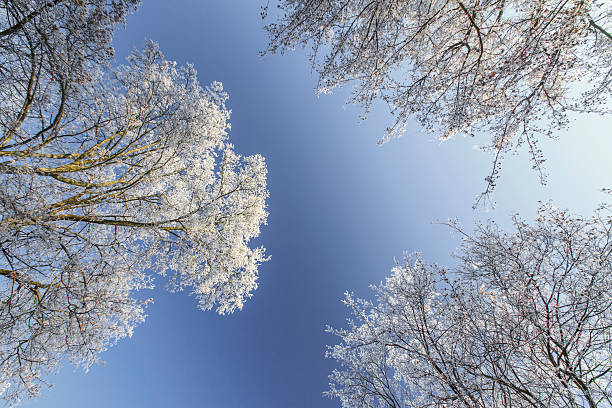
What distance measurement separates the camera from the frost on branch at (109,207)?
3.79 meters

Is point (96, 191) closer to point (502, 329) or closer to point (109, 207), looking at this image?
point (109, 207)

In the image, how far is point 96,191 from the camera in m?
5.30

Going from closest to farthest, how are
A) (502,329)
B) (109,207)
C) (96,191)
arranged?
(502,329) → (96,191) → (109,207)

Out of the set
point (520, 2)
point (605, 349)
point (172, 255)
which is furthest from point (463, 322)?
point (172, 255)

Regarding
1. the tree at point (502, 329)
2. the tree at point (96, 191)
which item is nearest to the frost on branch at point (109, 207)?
the tree at point (96, 191)

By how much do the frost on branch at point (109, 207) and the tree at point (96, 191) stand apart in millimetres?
29

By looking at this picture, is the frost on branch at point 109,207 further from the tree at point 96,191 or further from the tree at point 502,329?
the tree at point 502,329


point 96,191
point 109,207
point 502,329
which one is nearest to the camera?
point 502,329

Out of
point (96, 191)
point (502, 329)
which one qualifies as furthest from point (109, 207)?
point (502, 329)

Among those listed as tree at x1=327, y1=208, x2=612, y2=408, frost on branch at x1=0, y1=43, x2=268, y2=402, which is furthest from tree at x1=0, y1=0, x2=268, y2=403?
tree at x1=327, y1=208, x2=612, y2=408

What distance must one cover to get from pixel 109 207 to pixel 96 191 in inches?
64.0

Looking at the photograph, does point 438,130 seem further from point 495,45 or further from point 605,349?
point 605,349

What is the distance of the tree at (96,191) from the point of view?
3160mm

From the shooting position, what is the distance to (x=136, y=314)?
222 inches
